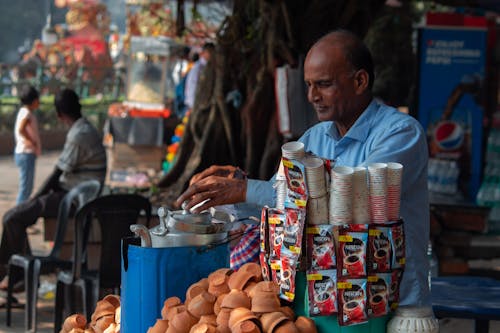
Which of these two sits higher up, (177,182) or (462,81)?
(462,81)

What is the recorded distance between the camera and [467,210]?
8539 millimetres

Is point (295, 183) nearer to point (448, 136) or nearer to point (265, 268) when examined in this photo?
point (265, 268)

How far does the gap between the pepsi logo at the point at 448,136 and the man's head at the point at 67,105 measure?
13.5 feet

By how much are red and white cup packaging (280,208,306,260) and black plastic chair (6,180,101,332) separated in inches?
174

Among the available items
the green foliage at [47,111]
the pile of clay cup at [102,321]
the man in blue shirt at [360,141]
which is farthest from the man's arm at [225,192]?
the green foliage at [47,111]

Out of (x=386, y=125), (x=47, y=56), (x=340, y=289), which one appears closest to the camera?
(x=340, y=289)

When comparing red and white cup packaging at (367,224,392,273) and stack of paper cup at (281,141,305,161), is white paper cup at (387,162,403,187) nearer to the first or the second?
red and white cup packaging at (367,224,392,273)

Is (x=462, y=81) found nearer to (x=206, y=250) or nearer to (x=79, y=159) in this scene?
(x=79, y=159)

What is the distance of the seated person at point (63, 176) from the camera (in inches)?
303

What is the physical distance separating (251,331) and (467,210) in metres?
5.81

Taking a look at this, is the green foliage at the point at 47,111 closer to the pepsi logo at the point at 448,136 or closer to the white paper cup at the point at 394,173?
the pepsi logo at the point at 448,136

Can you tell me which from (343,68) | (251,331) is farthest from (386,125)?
(251,331)

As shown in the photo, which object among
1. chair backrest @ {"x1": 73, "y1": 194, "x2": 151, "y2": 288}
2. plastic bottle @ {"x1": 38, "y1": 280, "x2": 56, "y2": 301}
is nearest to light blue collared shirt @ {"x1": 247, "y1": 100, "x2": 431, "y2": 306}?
chair backrest @ {"x1": 73, "y1": 194, "x2": 151, "y2": 288}

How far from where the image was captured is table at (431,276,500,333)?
3975 mm
